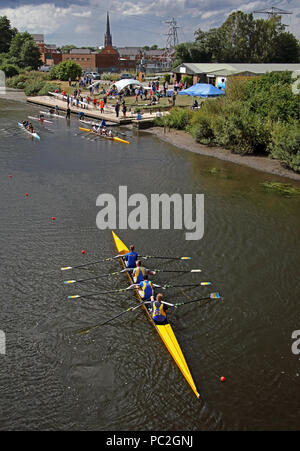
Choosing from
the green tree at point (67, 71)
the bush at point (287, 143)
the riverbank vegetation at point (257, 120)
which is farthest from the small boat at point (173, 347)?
the green tree at point (67, 71)

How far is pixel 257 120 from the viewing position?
33.5 meters

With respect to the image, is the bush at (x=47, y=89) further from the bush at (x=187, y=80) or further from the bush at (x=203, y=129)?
the bush at (x=203, y=129)

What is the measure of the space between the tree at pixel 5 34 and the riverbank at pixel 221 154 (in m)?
79.1

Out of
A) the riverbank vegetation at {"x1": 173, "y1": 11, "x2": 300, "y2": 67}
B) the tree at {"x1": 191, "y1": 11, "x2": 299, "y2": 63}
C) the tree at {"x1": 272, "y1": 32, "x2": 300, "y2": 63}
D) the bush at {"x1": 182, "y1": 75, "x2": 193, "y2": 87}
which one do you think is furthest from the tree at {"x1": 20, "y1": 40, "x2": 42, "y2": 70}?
the tree at {"x1": 272, "y1": 32, "x2": 300, "y2": 63}

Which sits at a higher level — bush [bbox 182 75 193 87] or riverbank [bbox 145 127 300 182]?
bush [bbox 182 75 193 87]

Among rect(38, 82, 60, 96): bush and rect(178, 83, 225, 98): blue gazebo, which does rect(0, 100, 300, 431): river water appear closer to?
rect(178, 83, 225, 98): blue gazebo

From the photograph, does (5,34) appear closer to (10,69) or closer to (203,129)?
(10,69)

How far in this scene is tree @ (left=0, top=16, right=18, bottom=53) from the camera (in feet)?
334

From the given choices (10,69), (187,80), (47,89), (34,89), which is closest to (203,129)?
(187,80)

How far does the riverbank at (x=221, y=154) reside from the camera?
31281 millimetres
